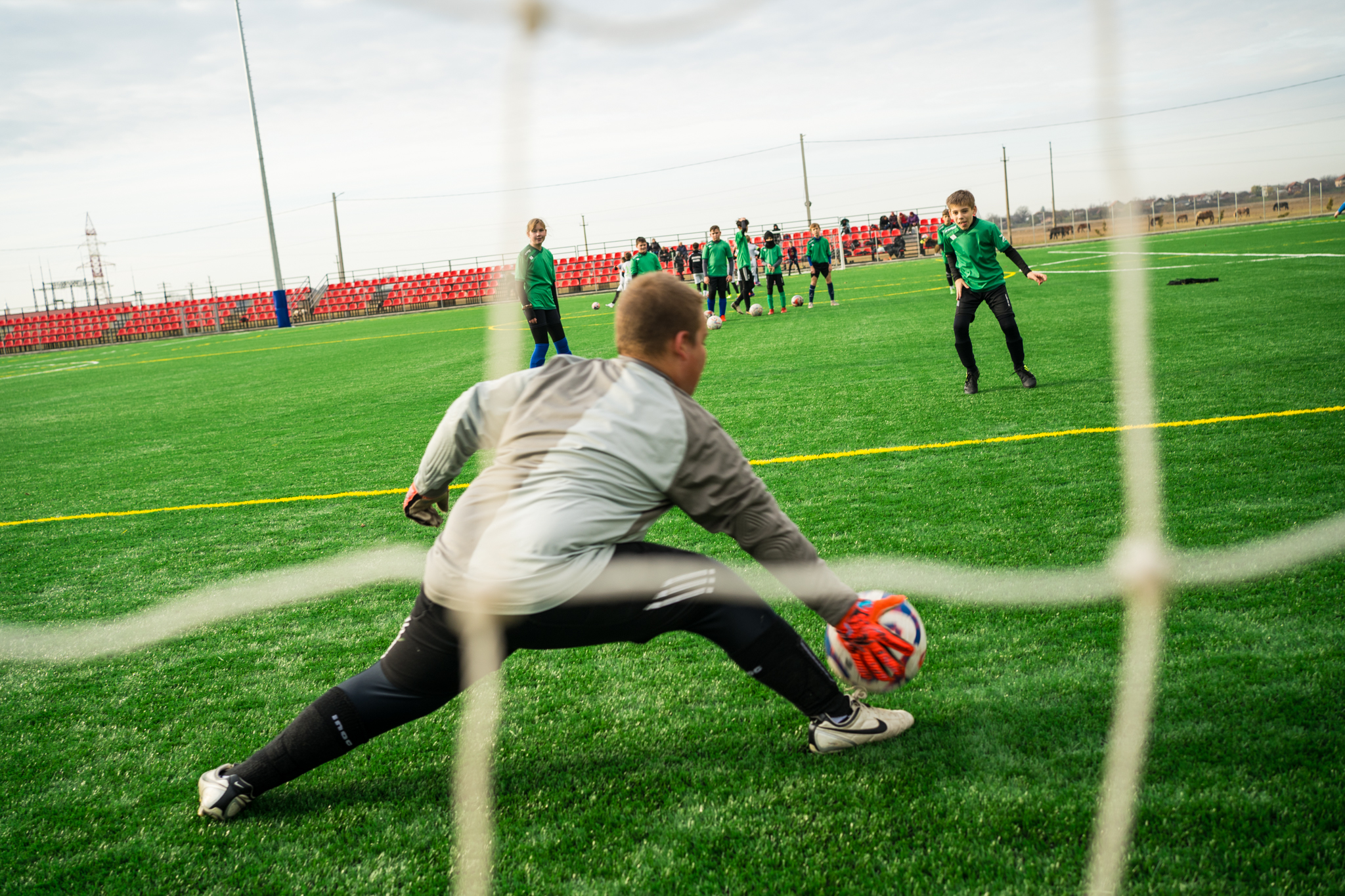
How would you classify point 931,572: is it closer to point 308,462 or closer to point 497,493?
point 497,493

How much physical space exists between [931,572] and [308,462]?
471cm

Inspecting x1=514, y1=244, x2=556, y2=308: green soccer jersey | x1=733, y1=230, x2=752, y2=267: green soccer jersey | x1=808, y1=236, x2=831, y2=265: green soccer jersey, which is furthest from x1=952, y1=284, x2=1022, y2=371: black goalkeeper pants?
x1=808, y1=236, x2=831, y2=265: green soccer jersey

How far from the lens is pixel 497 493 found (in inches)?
78.3

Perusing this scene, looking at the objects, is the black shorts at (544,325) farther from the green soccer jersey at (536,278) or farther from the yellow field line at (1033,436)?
the yellow field line at (1033,436)

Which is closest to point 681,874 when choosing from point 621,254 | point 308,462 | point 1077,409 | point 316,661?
point 316,661

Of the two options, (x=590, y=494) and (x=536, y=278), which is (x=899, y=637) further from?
(x=536, y=278)

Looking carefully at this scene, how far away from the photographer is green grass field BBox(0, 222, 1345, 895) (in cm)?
189

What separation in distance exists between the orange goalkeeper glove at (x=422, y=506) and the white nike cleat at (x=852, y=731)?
3.59 feet

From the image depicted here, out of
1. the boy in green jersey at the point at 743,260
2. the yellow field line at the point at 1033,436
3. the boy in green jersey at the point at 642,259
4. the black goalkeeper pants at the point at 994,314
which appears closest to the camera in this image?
the yellow field line at the point at 1033,436

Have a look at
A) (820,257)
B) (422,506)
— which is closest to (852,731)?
(422,506)

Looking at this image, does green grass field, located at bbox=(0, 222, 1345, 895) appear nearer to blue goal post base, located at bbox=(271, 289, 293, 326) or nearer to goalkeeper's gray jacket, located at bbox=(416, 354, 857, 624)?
goalkeeper's gray jacket, located at bbox=(416, 354, 857, 624)

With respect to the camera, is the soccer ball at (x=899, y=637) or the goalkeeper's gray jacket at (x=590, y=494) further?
the soccer ball at (x=899, y=637)

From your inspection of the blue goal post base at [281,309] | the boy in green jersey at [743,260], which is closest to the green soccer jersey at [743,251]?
the boy in green jersey at [743,260]

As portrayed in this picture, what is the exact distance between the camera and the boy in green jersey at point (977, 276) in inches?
258
